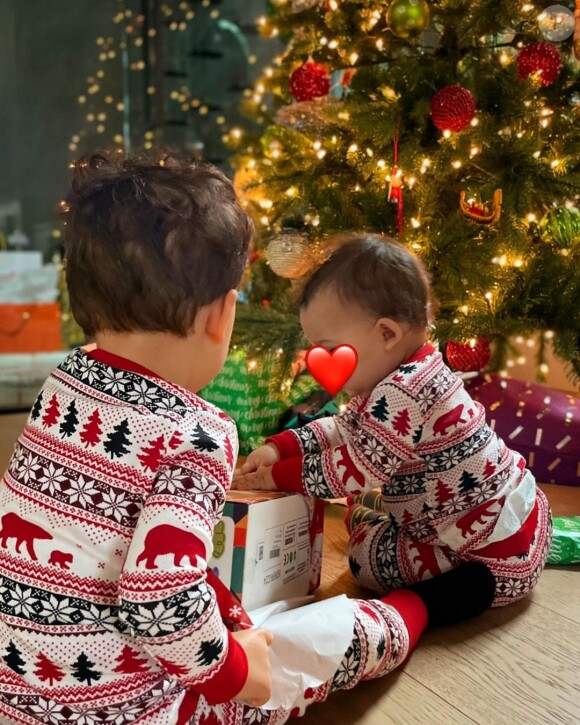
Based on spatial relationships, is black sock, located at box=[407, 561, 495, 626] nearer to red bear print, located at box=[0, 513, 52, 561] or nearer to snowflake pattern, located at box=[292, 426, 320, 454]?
snowflake pattern, located at box=[292, 426, 320, 454]

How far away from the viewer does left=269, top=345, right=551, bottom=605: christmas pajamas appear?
110 centimetres

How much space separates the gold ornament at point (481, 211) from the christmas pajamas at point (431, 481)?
1.88 feet

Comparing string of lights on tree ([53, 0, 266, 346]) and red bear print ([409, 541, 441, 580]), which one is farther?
string of lights on tree ([53, 0, 266, 346])

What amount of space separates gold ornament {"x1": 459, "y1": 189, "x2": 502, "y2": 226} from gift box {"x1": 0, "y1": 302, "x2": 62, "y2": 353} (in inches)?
79.5

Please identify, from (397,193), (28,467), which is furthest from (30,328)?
(28,467)

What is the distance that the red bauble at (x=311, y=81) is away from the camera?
6.26 feet

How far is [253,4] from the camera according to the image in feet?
12.0

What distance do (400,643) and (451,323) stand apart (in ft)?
2.72

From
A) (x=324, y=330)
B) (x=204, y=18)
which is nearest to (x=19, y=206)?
(x=204, y=18)

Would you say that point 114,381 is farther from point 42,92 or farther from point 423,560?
point 42,92

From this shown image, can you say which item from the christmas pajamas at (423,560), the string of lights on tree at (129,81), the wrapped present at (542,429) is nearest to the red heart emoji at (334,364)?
the christmas pajamas at (423,560)

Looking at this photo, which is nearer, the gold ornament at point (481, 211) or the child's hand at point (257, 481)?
the child's hand at point (257, 481)

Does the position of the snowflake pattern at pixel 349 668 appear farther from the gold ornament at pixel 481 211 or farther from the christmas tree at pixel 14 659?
the gold ornament at pixel 481 211

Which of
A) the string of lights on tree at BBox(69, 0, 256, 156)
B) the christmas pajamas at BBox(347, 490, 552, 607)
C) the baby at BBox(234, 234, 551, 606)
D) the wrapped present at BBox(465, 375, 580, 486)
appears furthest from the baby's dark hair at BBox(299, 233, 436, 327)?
the string of lights on tree at BBox(69, 0, 256, 156)
